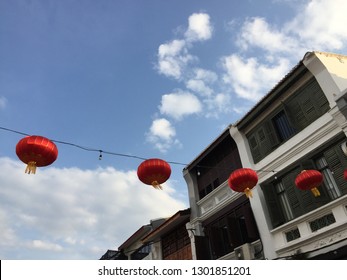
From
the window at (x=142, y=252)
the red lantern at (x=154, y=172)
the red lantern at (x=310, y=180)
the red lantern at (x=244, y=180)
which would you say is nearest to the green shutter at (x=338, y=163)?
the red lantern at (x=310, y=180)

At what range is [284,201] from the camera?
1122 centimetres

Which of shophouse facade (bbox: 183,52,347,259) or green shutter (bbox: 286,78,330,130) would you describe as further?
green shutter (bbox: 286,78,330,130)

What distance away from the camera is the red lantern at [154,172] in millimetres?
7074

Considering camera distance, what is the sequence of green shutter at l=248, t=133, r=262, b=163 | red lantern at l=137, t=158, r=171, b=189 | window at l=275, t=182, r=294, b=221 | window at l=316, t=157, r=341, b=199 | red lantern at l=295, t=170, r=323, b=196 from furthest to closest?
green shutter at l=248, t=133, r=262, b=163 → window at l=275, t=182, r=294, b=221 → window at l=316, t=157, r=341, b=199 → red lantern at l=295, t=170, r=323, b=196 → red lantern at l=137, t=158, r=171, b=189

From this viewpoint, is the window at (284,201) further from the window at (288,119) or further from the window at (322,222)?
the window at (288,119)

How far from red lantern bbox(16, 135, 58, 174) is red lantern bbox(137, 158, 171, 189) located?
1961 mm

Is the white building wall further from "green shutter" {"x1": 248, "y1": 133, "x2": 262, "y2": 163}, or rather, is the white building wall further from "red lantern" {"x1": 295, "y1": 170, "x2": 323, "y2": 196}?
"red lantern" {"x1": 295, "y1": 170, "x2": 323, "y2": 196}

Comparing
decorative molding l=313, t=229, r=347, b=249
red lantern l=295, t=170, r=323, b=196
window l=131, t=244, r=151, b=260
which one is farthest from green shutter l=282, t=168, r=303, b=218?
window l=131, t=244, r=151, b=260

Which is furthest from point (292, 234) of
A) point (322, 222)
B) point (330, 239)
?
point (330, 239)

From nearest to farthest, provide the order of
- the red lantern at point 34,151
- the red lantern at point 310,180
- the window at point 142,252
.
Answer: the red lantern at point 34,151 → the red lantern at point 310,180 → the window at point 142,252

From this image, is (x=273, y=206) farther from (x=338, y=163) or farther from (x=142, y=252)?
(x=142, y=252)

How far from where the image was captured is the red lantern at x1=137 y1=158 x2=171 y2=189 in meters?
7.07

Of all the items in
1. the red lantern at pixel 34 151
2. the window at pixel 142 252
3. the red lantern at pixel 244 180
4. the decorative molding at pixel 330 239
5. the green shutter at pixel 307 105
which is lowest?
the decorative molding at pixel 330 239

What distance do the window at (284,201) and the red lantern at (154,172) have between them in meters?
5.73
